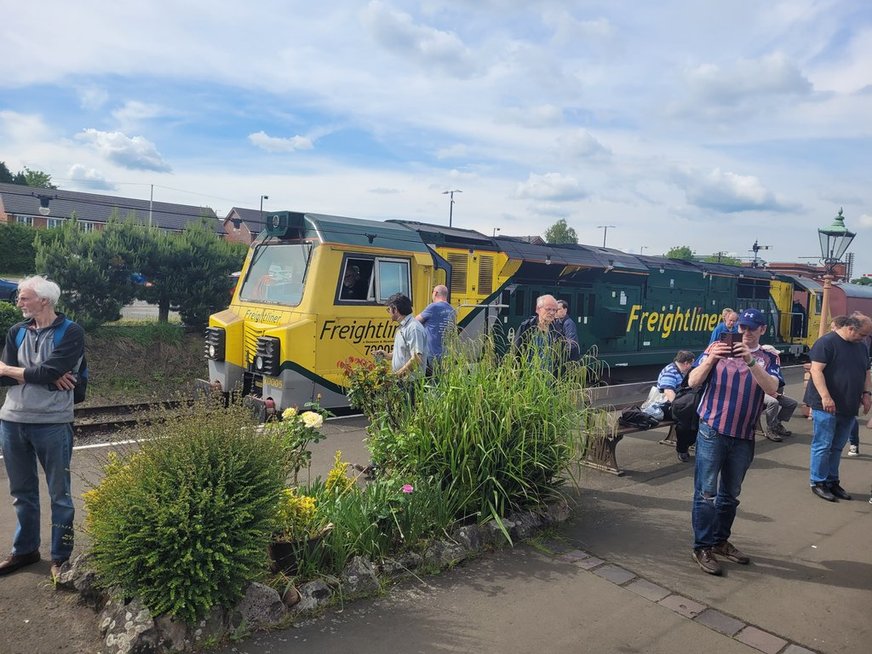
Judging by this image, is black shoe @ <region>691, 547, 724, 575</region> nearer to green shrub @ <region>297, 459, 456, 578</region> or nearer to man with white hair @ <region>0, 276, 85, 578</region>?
green shrub @ <region>297, 459, 456, 578</region>

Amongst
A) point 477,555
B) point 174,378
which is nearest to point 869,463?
point 477,555

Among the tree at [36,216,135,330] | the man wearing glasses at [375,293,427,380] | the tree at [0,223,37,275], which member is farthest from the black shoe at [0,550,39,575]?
the tree at [0,223,37,275]

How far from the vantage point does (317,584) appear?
148 inches

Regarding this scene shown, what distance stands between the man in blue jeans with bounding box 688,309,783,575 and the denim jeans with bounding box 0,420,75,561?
14.0 feet

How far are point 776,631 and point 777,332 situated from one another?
1746 cm

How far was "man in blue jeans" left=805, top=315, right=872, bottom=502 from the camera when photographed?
608 centimetres

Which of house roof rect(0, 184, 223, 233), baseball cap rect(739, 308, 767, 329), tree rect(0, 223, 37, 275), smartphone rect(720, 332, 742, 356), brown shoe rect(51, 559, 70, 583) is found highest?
house roof rect(0, 184, 223, 233)

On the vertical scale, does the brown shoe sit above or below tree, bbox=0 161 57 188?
below

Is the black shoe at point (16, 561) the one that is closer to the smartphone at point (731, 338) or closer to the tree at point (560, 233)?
the smartphone at point (731, 338)

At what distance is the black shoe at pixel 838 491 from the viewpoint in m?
6.29

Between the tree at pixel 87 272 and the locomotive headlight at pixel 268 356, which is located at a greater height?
the tree at pixel 87 272

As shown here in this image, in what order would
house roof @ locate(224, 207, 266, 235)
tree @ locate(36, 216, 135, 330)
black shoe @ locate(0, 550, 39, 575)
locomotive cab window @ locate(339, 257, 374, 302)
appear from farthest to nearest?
house roof @ locate(224, 207, 266, 235) < tree @ locate(36, 216, 135, 330) < locomotive cab window @ locate(339, 257, 374, 302) < black shoe @ locate(0, 550, 39, 575)

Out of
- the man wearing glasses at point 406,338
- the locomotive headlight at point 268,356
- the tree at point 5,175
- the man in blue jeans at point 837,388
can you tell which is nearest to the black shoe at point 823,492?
the man in blue jeans at point 837,388

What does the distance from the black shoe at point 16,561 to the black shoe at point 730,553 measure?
467cm
